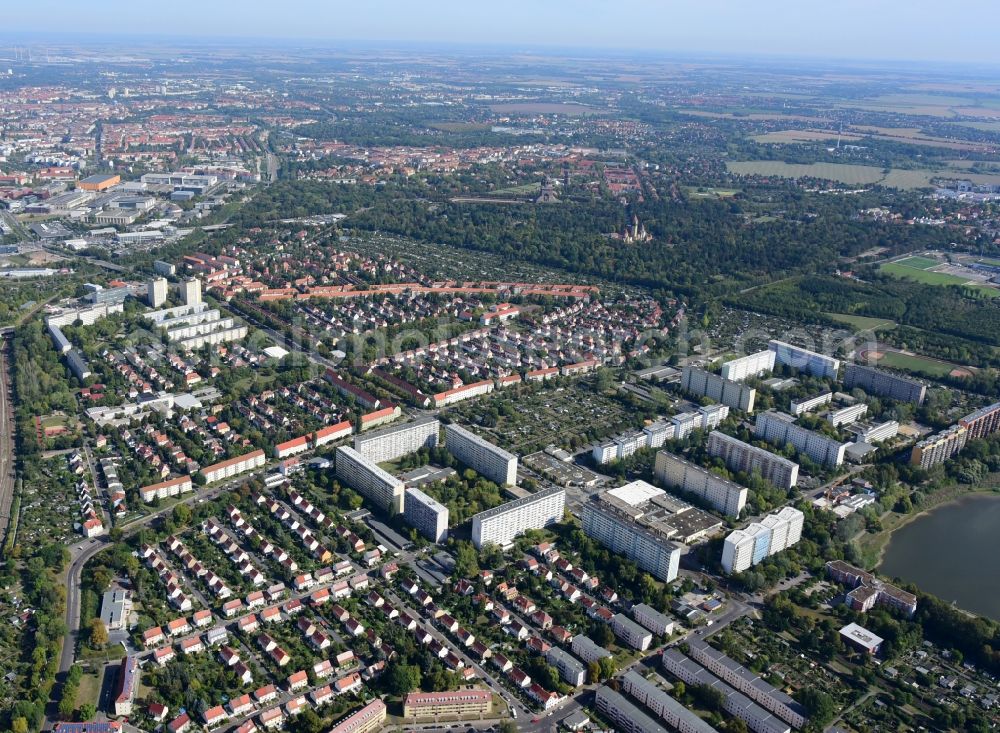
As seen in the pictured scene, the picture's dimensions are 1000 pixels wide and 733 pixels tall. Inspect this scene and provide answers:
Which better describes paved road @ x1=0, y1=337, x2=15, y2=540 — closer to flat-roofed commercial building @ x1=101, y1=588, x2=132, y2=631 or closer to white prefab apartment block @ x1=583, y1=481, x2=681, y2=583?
flat-roofed commercial building @ x1=101, y1=588, x2=132, y2=631

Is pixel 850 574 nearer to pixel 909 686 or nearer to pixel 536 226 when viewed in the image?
pixel 909 686

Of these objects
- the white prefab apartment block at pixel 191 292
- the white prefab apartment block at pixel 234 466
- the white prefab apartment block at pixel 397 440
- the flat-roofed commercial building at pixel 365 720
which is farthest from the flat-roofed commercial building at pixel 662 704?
the white prefab apartment block at pixel 191 292

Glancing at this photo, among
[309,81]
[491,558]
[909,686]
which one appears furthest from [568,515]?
[309,81]

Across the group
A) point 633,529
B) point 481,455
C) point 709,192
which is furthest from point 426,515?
point 709,192

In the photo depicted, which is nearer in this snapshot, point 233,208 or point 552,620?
point 552,620

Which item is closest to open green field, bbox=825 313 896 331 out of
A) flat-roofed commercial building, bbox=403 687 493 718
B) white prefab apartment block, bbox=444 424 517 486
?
white prefab apartment block, bbox=444 424 517 486

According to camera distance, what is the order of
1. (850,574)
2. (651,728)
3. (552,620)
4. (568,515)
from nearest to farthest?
(651,728) < (552,620) < (850,574) < (568,515)

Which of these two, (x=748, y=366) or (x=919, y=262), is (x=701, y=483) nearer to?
(x=748, y=366)
